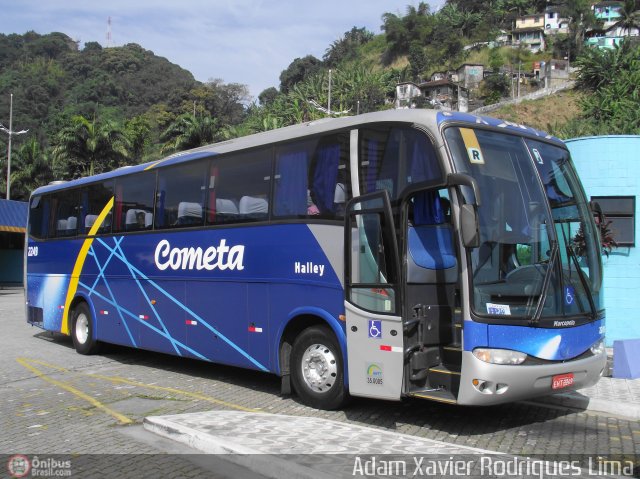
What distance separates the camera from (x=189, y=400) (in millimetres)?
8227

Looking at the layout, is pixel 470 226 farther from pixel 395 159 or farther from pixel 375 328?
pixel 375 328

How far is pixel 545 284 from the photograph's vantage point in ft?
20.2

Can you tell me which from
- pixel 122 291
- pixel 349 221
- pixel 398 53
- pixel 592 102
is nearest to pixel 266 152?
pixel 349 221

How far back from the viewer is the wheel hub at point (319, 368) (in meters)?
7.25

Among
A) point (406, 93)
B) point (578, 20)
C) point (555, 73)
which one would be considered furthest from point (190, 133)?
point (578, 20)

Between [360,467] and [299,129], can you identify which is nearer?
[360,467]

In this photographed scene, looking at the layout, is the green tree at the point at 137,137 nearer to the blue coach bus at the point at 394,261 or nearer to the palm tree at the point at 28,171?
the palm tree at the point at 28,171

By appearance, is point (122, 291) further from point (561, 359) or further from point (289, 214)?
point (561, 359)

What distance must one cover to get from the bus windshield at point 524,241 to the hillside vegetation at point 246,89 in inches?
1188

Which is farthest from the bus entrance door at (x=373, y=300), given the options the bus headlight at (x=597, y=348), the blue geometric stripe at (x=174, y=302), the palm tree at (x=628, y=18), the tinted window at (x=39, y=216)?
the palm tree at (x=628, y=18)

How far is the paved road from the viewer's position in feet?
19.9

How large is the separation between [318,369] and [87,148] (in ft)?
124

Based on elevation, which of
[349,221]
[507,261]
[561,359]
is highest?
[349,221]

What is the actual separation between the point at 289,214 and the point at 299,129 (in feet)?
3.95
